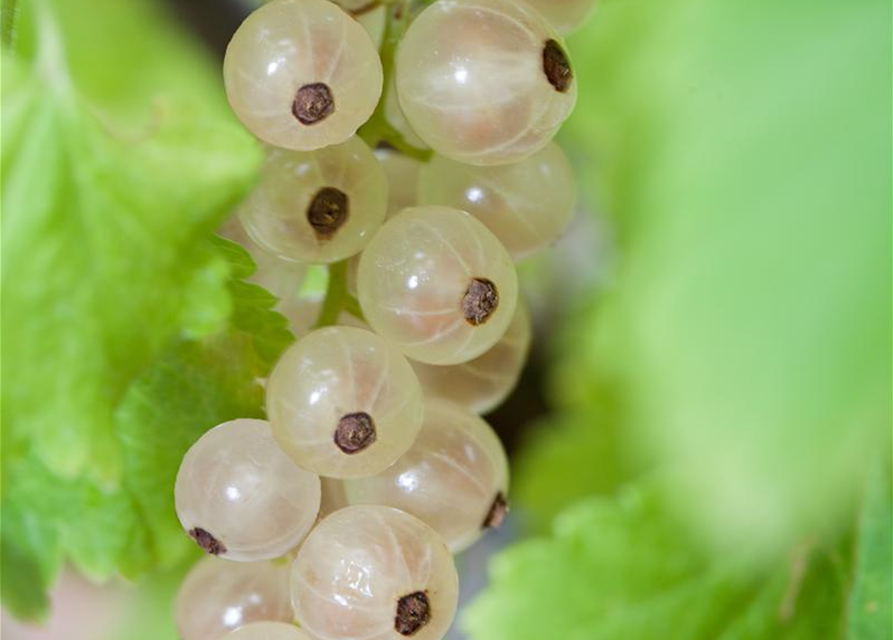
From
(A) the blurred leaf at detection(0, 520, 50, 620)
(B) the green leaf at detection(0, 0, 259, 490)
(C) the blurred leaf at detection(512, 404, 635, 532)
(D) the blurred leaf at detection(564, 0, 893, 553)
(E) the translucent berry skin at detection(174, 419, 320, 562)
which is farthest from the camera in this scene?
(C) the blurred leaf at detection(512, 404, 635, 532)

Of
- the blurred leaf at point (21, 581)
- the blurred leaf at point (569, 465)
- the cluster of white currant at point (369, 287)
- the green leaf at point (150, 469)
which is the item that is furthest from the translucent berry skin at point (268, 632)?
the blurred leaf at point (569, 465)

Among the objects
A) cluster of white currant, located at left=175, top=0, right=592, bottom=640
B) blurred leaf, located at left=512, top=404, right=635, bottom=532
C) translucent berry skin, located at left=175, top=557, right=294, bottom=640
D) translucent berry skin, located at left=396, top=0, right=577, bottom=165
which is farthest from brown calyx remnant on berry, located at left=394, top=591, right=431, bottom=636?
blurred leaf, located at left=512, top=404, right=635, bottom=532

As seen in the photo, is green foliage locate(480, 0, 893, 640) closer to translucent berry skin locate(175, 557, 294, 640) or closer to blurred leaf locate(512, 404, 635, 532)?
translucent berry skin locate(175, 557, 294, 640)

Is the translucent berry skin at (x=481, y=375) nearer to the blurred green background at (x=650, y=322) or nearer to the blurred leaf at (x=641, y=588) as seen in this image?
the blurred green background at (x=650, y=322)

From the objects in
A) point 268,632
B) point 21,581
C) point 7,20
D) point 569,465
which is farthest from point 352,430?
point 569,465

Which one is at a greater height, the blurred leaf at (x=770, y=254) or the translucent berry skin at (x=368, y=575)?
the blurred leaf at (x=770, y=254)

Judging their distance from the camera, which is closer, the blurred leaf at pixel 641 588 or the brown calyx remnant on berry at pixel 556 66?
the brown calyx remnant on berry at pixel 556 66

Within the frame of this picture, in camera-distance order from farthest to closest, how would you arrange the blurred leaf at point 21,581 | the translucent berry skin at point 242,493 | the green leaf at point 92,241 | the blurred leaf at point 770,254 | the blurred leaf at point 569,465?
the blurred leaf at point 569,465
the blurred leaf at point 21,581
the translucent berry skin at point 242,493
the green leaf at point 92,241
the blurred leaf at point 770,254
